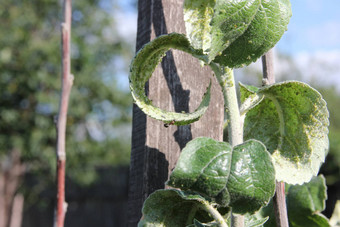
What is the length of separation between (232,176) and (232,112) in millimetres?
123

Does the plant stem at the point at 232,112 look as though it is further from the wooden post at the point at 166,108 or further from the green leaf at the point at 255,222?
the wooden post at the point at 166,108

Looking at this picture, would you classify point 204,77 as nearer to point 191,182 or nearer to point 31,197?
point 191,182

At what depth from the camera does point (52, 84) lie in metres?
7.44

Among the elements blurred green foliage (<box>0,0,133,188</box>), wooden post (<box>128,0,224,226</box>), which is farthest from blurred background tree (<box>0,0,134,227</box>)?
wooden post (<box>128,0,224,226</box>)

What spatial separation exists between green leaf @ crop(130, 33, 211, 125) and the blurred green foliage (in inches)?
262

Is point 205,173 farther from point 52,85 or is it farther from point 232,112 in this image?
point 52,85

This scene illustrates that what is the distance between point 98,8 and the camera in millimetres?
8398

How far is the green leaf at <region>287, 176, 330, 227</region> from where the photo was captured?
37.8 inches

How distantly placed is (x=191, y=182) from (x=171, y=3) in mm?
439

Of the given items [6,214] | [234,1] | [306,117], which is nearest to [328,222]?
[306,117]

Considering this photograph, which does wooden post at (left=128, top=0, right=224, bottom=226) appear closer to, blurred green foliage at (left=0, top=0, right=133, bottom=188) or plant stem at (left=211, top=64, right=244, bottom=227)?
plant stem at (left=211, top=64, right=244, bottom=227)

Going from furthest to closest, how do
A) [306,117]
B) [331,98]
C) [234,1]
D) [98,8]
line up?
[331,98] < [98,8] < [306,117] < [234,1]

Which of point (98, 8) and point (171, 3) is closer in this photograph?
point (171, 3)

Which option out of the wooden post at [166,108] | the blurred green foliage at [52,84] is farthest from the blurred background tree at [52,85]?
the wooden post at [166,108]
